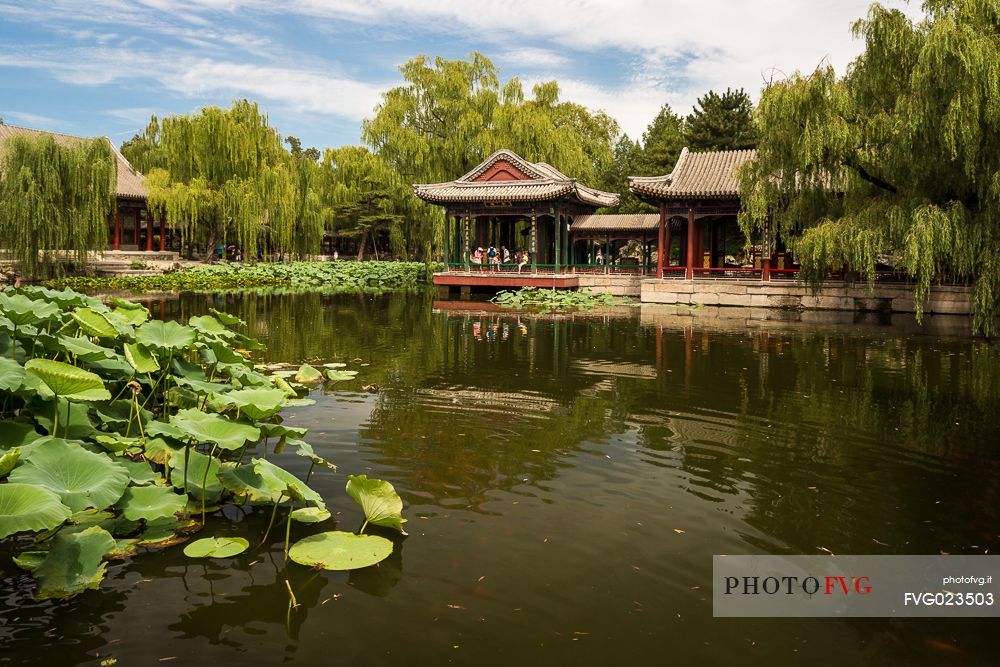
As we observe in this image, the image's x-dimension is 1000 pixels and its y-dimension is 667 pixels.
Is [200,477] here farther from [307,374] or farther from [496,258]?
[496,258]

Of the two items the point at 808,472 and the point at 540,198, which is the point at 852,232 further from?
the point at 540,198

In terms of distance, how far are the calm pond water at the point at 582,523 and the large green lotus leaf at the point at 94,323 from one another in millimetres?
1421

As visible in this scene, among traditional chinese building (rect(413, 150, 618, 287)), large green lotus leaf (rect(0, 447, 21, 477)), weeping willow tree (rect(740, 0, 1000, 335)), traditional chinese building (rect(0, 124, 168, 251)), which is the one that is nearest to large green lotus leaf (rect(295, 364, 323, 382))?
large green lotus leaf (rect(0, 447, 21, 477))

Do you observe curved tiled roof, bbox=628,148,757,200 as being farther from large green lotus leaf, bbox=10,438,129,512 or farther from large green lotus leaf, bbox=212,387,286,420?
large green lotus leaf, bbox=10,438,129,512

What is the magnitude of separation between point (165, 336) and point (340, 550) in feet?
6.90

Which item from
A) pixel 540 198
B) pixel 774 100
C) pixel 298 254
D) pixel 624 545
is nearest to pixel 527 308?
pixel 540 198

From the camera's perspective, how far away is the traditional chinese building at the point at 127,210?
1032 inches

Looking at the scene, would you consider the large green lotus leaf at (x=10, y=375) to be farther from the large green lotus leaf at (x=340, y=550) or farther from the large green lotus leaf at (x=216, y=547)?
the large green lotus leaf at (x=340, y=550)

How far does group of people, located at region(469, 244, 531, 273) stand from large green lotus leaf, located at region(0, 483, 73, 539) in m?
20.1

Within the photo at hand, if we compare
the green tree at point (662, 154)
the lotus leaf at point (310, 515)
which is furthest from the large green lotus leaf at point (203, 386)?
the green tree at point (662, 154)

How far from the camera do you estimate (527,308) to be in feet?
56.6

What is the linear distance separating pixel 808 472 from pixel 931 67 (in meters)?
8.70

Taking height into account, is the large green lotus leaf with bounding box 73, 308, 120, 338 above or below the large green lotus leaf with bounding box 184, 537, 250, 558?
above

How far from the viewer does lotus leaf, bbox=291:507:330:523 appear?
138 inches
